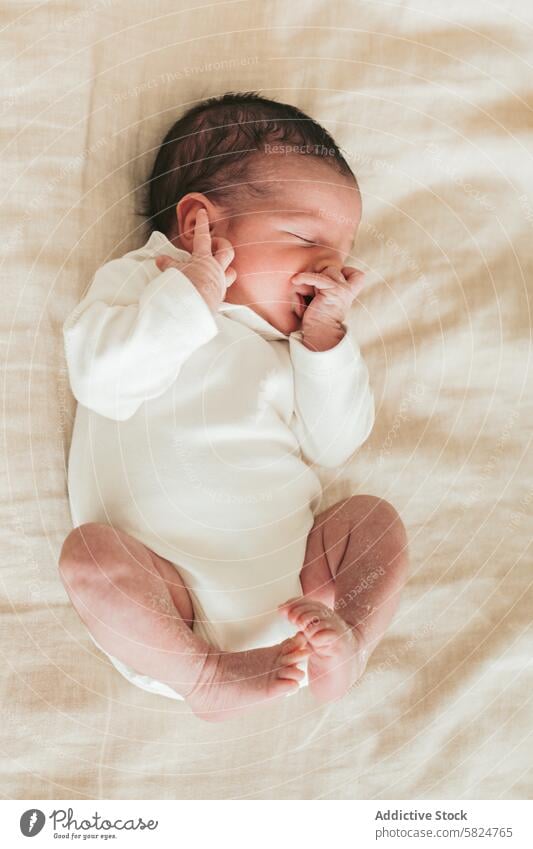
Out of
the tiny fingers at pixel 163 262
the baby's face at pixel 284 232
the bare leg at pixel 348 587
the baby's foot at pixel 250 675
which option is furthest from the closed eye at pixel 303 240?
the baby's foot at pixel 250 675

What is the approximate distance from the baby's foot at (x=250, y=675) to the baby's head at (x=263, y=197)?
266 mm

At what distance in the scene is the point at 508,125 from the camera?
36.1 inches

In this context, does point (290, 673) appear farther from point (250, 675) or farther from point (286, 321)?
point (286, 321)

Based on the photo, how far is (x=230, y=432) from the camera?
767 millimetres

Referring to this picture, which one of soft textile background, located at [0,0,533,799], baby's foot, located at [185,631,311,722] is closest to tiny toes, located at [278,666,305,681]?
baby's foot, located at [185,631,311,722]

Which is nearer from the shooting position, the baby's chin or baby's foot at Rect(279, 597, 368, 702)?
baby's foot at Rect(279, 597, 368, 702)

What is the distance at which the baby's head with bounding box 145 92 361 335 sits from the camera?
2.59 feet

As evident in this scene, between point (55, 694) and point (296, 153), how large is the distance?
18.6 inches

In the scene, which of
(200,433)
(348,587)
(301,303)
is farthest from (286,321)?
(348,587)

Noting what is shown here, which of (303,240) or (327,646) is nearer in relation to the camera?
(327,646)

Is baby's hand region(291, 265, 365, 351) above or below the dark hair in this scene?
below

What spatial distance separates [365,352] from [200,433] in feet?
0.62

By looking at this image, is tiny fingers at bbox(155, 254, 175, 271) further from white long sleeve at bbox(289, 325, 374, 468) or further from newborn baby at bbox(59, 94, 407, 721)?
white long sleeve at bbox(289, 325, 374, 468)
